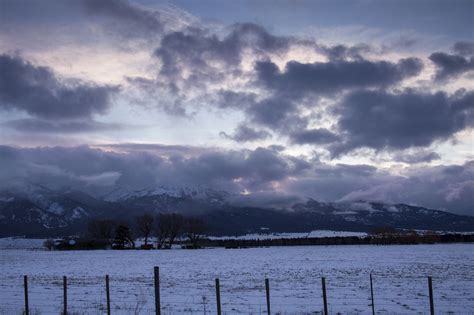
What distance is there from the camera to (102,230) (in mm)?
169375

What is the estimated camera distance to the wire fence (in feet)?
72.7

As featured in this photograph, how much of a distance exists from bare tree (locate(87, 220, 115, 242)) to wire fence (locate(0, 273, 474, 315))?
441 ft

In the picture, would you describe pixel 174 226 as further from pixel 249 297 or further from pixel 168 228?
pixel 249 297

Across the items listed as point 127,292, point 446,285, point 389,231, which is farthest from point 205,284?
point 389,231

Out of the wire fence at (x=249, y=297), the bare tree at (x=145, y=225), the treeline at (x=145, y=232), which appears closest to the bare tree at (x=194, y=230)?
the treeline at (x=145, y=232)

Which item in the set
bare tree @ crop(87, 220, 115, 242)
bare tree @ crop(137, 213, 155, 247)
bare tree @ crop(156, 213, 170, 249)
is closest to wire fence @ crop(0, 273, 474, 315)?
bare tree @ crop(156, 213, 170, 249)

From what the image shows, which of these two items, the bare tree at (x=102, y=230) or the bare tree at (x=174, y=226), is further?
the bare tree at (x=102, y=230)

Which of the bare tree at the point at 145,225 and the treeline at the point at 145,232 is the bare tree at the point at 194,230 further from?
the bare tree at the point at 145,225

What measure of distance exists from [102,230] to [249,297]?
152 metres

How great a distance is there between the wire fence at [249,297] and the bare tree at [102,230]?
134488 millimetres

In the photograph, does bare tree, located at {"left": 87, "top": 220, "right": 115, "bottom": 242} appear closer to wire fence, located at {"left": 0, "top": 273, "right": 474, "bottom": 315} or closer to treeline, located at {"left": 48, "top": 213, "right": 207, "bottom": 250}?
treeline, located at {"left": 48, "top": 213, "right": 207, "bottom": 250}

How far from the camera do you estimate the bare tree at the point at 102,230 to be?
168 m

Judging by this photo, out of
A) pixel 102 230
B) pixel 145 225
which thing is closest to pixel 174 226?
pixel 145 225

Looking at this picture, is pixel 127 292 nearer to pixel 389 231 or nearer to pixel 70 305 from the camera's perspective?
pixel 70 305
